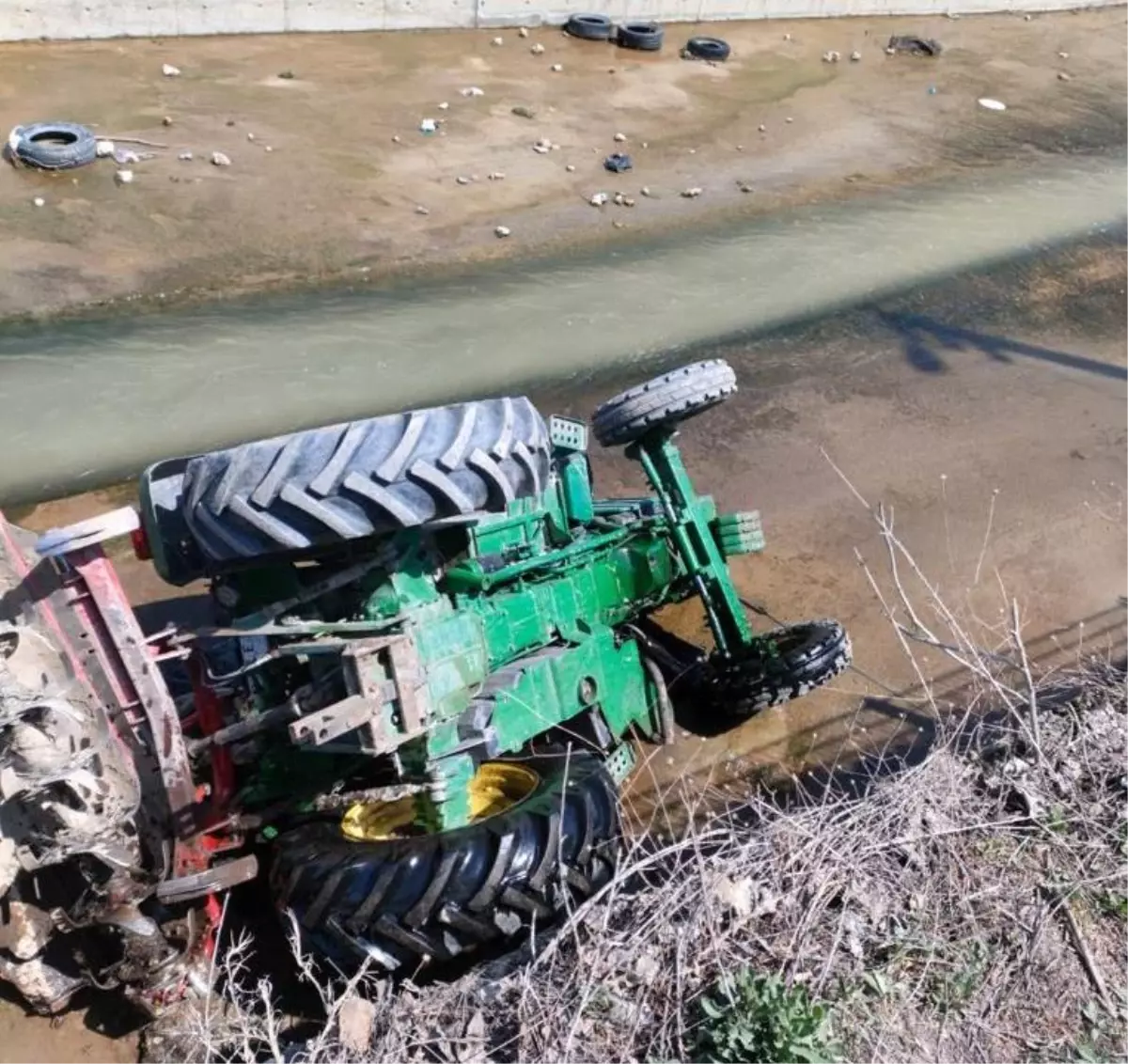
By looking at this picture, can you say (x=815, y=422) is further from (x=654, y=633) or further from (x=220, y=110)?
(x=220, y=110)

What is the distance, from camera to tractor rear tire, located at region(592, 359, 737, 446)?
5082mm

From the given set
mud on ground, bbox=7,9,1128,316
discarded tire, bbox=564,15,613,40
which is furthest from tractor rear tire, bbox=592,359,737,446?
discarded tire, bbox=564,15,613,40

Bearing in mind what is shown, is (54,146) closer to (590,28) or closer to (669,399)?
(590,28)

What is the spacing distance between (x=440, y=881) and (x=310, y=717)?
75 centimetres

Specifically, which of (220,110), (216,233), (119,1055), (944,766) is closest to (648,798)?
(944,766)

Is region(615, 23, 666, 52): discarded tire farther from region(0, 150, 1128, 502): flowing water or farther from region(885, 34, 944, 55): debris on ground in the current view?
region(0, 150, 1128, 502): flowing water

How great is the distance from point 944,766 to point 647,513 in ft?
6.08

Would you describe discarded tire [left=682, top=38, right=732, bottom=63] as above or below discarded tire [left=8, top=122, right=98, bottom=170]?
above

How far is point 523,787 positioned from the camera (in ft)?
14.8

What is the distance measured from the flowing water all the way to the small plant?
4788 mm

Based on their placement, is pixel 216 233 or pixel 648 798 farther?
pixel 216 233

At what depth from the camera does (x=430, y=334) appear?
8414mm

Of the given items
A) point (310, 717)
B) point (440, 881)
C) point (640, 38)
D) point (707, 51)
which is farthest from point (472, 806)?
point (707, 51)

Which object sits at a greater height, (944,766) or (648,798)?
(944,766)
